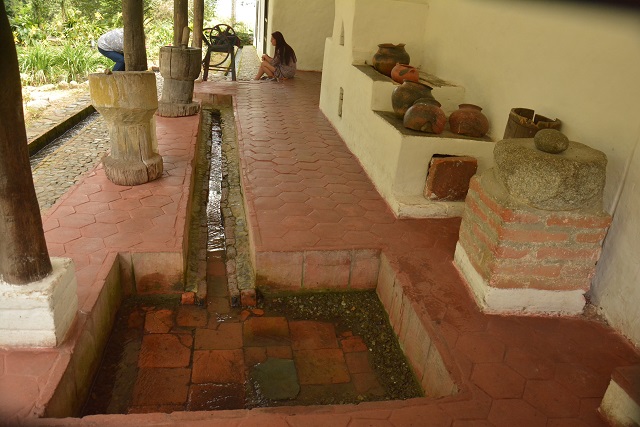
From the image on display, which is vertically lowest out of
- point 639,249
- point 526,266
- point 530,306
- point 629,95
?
point 530,306

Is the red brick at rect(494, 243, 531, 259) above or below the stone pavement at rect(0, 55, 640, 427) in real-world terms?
above

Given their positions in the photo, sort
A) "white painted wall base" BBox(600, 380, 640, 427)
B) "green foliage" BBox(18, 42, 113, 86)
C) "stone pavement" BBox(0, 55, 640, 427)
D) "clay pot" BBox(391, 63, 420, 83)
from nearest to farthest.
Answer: "white painted wall base" BBox(600, 380, 640, 427) → "stone pavement" BBox(0, 55, 640, 427) → "clay pot" BBox(391, 63, 420, 83) → "green foliage" BBox(18, 42, 113, 86)

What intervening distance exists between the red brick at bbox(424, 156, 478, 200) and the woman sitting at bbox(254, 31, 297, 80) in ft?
22.5

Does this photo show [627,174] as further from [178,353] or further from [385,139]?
[178,353]

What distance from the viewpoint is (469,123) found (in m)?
4.37

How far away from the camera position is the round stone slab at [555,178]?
2713mm

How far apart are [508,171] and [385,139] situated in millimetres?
1864

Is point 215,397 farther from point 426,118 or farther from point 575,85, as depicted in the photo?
point 575,85

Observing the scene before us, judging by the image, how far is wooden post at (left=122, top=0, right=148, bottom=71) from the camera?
13.6 feet

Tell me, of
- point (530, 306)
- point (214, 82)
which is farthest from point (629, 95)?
point (214, 82)

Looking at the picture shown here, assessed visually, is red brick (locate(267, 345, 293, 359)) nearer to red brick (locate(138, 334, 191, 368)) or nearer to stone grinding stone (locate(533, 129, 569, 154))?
red brick (locate(138, 334, 191, 368))

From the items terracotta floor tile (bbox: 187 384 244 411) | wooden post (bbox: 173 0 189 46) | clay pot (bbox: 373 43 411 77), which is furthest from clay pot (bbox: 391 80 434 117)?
wooden post (bbox: 173 0 189 46)

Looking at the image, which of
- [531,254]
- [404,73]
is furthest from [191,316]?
[404,73]

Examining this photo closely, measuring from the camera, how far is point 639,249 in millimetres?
2805
